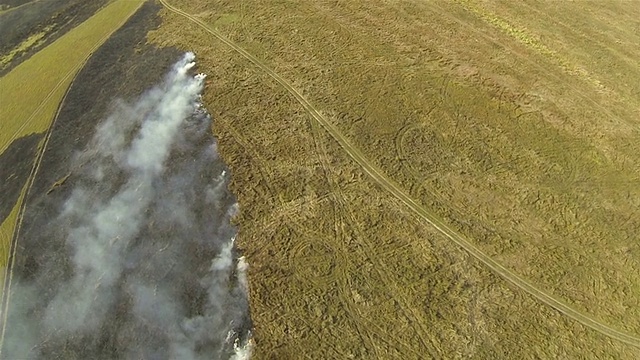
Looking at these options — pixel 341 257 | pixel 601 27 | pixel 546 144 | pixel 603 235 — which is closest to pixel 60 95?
pixel 341 257

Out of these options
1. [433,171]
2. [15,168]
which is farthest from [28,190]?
[433,171]

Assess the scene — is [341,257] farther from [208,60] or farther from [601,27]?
[601,27]

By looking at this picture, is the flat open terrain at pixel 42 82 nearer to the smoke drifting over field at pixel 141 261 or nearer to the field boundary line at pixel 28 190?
the field boundary line at pixel 28 190

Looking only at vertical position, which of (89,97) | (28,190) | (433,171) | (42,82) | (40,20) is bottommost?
(433,171)

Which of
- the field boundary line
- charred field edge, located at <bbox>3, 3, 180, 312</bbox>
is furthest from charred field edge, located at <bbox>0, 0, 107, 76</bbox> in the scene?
charred field edge, located at <bbox>3, 3, 180, 312</bbox>

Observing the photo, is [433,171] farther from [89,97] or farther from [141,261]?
[89,97]

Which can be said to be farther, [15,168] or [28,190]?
[15,168]

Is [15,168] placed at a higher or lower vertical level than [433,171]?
higher

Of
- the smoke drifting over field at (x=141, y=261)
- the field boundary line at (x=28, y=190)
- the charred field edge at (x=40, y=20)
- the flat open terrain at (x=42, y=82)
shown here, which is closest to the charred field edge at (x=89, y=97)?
the field boundary line at (x=28, y=190)
